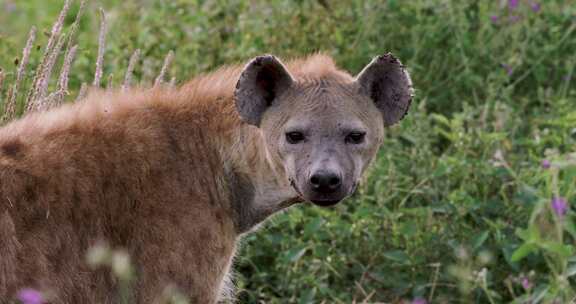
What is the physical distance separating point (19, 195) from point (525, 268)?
274 cm

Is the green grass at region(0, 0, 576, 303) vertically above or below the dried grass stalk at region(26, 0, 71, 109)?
below

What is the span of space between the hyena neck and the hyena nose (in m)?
0.31

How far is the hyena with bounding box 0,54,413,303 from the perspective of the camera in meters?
4.45

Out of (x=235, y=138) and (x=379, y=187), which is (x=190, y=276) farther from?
(x=379, y=187)

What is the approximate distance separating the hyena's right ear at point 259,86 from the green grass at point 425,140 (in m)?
1.01

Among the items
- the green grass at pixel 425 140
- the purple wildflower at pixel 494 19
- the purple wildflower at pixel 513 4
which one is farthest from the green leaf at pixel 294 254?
the purple wildflower at pixel 513 4

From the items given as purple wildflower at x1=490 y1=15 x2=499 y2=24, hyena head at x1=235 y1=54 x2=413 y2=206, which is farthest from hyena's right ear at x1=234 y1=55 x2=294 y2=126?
purple wildflower at x1=490 y1=15 x2=499 y2=24

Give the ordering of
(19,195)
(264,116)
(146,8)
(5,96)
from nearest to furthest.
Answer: (19,195), (264,116), (5,96), (146,8)

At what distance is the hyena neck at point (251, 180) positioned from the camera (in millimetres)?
4973

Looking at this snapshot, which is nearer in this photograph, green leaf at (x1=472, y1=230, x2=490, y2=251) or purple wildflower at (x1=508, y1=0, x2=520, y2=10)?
green leaf at (x1=472, y1=230, x2=490, y2=251)

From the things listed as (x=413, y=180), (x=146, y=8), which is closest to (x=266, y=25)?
(x=146, y=8)

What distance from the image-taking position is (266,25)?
757 centimetres

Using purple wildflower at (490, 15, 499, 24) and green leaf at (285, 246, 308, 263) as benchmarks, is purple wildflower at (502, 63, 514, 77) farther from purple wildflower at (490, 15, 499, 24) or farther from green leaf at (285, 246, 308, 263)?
green leaf at (285, 246, 308, 263)

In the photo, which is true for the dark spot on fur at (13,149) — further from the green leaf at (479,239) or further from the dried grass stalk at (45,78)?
the green leaf at (479,239)
